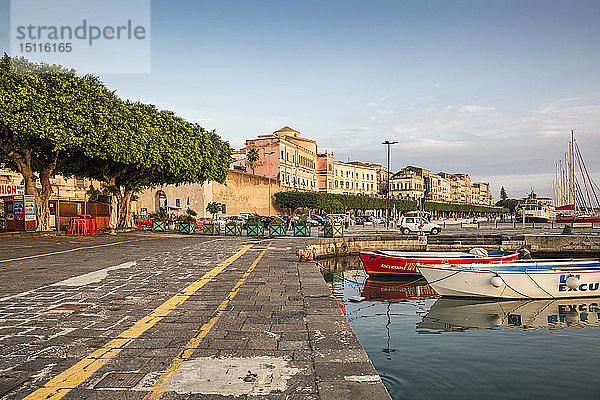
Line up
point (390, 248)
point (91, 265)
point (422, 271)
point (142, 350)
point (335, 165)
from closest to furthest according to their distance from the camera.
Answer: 1. point (142, 350)
2. point (91, 265)
3. point (422, 271)
4. point (390, 248)
5. point (335, 165)

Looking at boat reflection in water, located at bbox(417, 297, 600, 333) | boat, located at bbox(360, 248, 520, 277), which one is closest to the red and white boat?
boat, located at bbox(360, 248, 520, 277)

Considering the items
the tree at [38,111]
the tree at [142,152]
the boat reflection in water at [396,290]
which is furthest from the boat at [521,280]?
the tree at [142,152]

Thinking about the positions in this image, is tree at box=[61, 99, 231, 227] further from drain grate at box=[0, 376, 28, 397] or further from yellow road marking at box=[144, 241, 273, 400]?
drain grate at box=[0, 376, 28, 397]

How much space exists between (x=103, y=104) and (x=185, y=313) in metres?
23.4

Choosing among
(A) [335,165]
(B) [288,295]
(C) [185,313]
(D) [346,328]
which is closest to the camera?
(D) [346,328]

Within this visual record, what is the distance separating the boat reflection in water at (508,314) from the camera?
12375 mm

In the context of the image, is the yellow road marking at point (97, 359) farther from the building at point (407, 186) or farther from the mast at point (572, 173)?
the building at point (407, 186)

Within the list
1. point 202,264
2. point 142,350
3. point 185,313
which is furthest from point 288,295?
point 202,264

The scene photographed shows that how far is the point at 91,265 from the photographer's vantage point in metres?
14.3

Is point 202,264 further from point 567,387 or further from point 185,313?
point 567,387

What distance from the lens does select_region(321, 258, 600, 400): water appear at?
7516 mm

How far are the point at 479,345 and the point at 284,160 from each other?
78564 mm

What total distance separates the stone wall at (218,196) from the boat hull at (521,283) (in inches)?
1750

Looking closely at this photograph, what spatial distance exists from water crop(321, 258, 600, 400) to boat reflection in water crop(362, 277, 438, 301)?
8 centimetres
